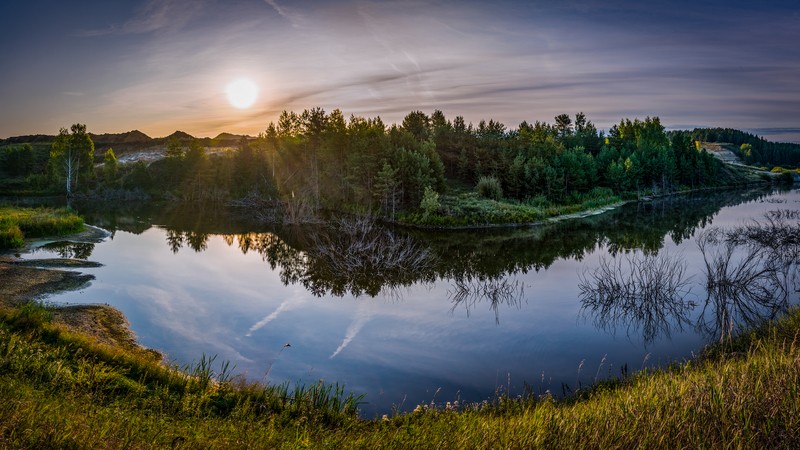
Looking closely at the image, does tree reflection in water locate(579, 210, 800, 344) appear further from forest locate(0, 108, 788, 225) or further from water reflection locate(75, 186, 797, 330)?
forest locate(0, 108, 788, 225)

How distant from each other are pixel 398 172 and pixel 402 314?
34.3 m

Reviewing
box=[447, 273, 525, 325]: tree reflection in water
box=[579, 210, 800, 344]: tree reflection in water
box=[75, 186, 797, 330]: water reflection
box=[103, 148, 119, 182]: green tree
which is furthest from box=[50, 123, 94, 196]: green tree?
box=[579, 210, 800, 344]: tree reflection in water

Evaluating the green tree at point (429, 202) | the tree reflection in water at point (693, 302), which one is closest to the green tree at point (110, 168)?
the green tree at point (429, 202)

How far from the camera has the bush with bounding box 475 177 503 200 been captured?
56562 millimetres

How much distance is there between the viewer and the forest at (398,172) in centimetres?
5225

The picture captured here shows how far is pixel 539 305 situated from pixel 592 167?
56496mm

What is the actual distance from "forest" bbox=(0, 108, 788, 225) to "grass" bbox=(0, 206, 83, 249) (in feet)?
65.2

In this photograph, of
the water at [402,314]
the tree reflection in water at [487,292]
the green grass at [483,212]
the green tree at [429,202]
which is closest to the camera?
the water at [402,314]

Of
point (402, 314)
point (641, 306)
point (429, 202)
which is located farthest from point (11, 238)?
point (641, 306)

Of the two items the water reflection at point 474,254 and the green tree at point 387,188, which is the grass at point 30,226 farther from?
the green tree at point 387,188

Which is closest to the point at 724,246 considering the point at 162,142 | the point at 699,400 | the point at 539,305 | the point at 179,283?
the point at 539,305

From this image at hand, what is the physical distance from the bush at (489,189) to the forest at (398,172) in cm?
13

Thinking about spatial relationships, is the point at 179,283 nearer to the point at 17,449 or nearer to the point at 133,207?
the point at 17,449

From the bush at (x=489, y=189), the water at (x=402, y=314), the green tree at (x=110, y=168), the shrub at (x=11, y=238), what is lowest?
the water at (x=402, y=314)
